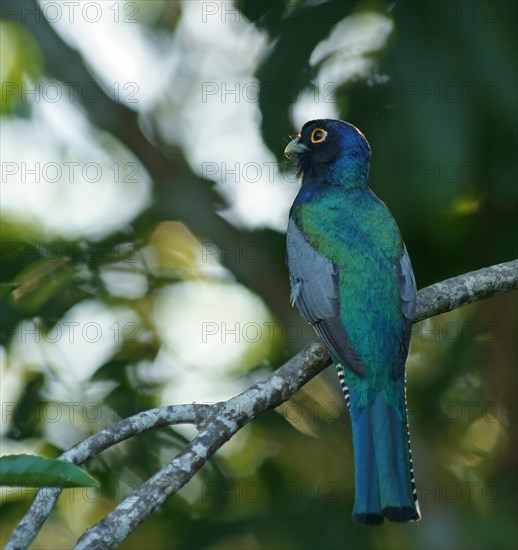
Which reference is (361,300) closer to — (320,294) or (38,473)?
(320,294)

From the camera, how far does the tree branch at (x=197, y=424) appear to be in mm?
3652

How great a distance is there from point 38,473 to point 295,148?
410 centimetres

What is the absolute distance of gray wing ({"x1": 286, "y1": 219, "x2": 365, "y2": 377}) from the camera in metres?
5.25

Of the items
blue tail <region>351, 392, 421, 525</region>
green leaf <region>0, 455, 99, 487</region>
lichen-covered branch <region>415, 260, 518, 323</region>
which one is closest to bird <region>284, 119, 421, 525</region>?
blue tail <region>351, 392, 421, 525</region>

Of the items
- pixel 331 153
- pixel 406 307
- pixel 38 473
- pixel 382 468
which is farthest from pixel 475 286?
pixel 38 473

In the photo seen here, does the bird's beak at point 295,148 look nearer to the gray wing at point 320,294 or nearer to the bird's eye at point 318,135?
the bird's eye at point 318,135

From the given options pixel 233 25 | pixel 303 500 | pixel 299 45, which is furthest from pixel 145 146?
pixel 303 500

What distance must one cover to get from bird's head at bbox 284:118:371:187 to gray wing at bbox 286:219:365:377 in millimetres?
532

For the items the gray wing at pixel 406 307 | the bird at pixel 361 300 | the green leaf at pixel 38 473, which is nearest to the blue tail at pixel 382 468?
the bird at pixel 361 300

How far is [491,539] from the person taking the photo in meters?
6.15

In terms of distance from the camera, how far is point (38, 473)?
2842mm

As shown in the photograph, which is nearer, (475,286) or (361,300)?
(475,286)

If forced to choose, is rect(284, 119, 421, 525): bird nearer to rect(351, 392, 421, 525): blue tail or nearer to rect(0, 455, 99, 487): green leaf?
rect(351, 392, 421, 525): blue tail

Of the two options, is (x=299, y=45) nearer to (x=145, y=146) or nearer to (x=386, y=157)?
(x=386, y=157)
